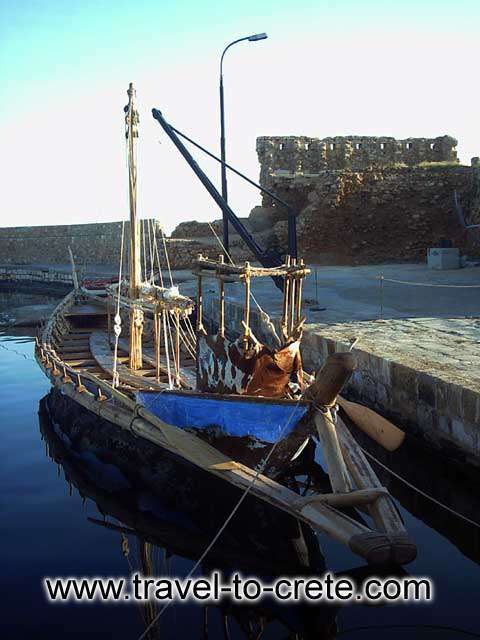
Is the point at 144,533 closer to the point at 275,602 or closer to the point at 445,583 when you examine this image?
the point at 275,602

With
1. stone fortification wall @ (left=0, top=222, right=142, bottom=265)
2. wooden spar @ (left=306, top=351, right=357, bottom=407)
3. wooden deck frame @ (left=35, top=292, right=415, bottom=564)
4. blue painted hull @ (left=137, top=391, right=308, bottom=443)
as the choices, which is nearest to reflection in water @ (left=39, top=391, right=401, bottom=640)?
wooden deck frame @ (left=35, top=292, right=415, bottom=564)

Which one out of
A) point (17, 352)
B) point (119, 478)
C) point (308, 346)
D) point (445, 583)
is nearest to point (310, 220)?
point (17, 352)

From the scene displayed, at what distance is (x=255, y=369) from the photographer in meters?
7.61

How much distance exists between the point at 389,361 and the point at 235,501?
3352 mm

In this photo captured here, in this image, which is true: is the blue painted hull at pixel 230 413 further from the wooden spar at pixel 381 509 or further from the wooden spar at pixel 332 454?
the wooden spar at pixel 381 509

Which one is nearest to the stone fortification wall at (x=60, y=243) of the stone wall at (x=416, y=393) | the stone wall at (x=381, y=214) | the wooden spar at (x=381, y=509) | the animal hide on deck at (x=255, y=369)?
the stone wall at (x=381, y=214)

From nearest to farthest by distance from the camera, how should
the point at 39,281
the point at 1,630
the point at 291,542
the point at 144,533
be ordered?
the point at 1,630, the point at 291,542, the point at 144,533, the point at 39,281

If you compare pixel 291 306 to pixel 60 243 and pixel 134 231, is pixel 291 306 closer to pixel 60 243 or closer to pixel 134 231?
pixel 134 231

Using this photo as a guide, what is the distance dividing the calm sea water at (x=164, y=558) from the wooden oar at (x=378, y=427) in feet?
3.48

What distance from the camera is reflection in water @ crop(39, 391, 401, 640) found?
5.56m

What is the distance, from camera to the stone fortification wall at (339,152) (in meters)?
34.2

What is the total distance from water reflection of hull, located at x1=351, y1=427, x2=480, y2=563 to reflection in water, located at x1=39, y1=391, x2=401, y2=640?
1.26 meters

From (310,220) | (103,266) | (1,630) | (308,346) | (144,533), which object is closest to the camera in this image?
(1,630)

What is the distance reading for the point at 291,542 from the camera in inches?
262
